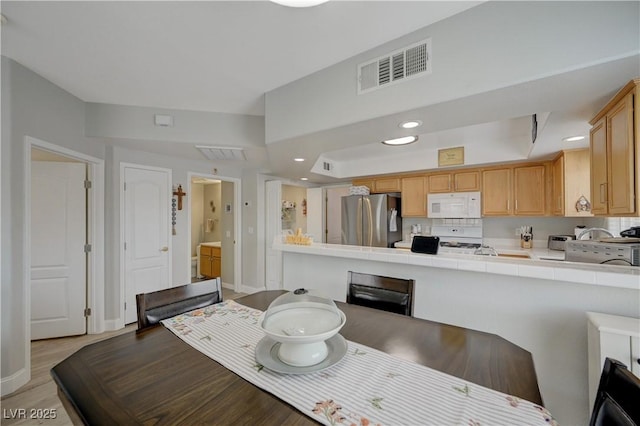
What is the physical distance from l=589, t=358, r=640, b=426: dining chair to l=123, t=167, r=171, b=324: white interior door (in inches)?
162

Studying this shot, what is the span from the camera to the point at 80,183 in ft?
9.98

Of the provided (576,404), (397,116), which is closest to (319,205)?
(397,116)

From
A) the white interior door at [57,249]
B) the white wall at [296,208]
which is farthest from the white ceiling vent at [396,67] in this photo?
the white wall at [296,208]

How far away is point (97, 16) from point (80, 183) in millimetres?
2160

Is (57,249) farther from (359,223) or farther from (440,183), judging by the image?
(440,183)

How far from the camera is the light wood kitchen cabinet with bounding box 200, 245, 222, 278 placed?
17.6ft

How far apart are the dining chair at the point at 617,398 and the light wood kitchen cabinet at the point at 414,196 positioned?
3.73 m

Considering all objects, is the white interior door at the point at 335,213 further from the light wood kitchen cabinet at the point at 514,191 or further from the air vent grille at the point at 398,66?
the air vent grille at the point at 398,66

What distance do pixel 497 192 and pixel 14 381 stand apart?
214 inches

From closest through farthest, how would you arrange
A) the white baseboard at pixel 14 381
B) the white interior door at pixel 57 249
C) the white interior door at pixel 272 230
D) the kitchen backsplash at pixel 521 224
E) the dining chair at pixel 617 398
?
1. the dining chair at pixel 617 398
2. the white baseboard at pixel 14 381
3. the white interior door at pixel 57 249
4. the kitchen backsplash at pixel 521 224
5. the white interior door at pixel 272 230

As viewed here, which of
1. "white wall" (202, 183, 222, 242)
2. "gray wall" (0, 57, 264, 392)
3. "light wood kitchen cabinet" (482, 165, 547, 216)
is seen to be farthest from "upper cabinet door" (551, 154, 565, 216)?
"white wall" (202, 183, 222, 242)

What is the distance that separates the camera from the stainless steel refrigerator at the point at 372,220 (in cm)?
438

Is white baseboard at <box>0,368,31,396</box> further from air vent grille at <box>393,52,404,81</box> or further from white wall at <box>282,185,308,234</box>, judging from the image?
white wall at <box>282,185,308,234</box>

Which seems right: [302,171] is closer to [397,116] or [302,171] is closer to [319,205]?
[319,205]
